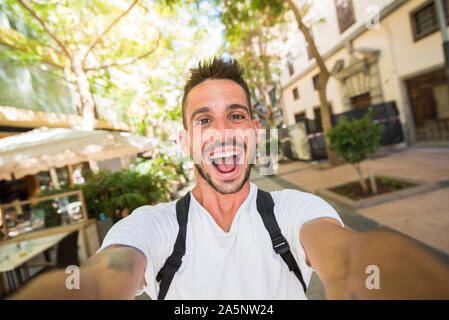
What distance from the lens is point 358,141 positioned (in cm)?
447

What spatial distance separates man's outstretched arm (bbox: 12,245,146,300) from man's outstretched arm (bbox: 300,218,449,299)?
2.30ft

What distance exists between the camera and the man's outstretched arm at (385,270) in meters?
0.49

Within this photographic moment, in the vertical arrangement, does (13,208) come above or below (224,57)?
below

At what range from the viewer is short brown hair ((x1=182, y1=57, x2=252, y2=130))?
151 cm

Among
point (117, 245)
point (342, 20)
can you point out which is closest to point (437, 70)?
point (342, 20)

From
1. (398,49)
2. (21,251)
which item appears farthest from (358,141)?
(398,49)

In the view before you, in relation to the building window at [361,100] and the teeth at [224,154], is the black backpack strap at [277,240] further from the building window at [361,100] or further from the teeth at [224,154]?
the building window at [361,100]

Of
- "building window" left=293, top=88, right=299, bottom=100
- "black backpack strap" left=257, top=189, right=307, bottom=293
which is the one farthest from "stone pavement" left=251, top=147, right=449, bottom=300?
"building window" left=293, top=88, right=299, bottom=100

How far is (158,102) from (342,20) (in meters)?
9.44

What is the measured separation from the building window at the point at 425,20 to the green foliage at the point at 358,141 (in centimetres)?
632

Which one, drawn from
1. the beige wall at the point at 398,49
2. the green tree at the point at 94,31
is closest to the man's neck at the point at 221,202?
the green tree at the point at 94,31

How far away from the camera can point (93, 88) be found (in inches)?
254

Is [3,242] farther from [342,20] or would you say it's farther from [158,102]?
[342,20]

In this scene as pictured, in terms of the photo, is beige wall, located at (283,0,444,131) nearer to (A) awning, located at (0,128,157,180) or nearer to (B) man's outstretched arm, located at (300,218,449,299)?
(A) awning, located at (0,128,157,180)
